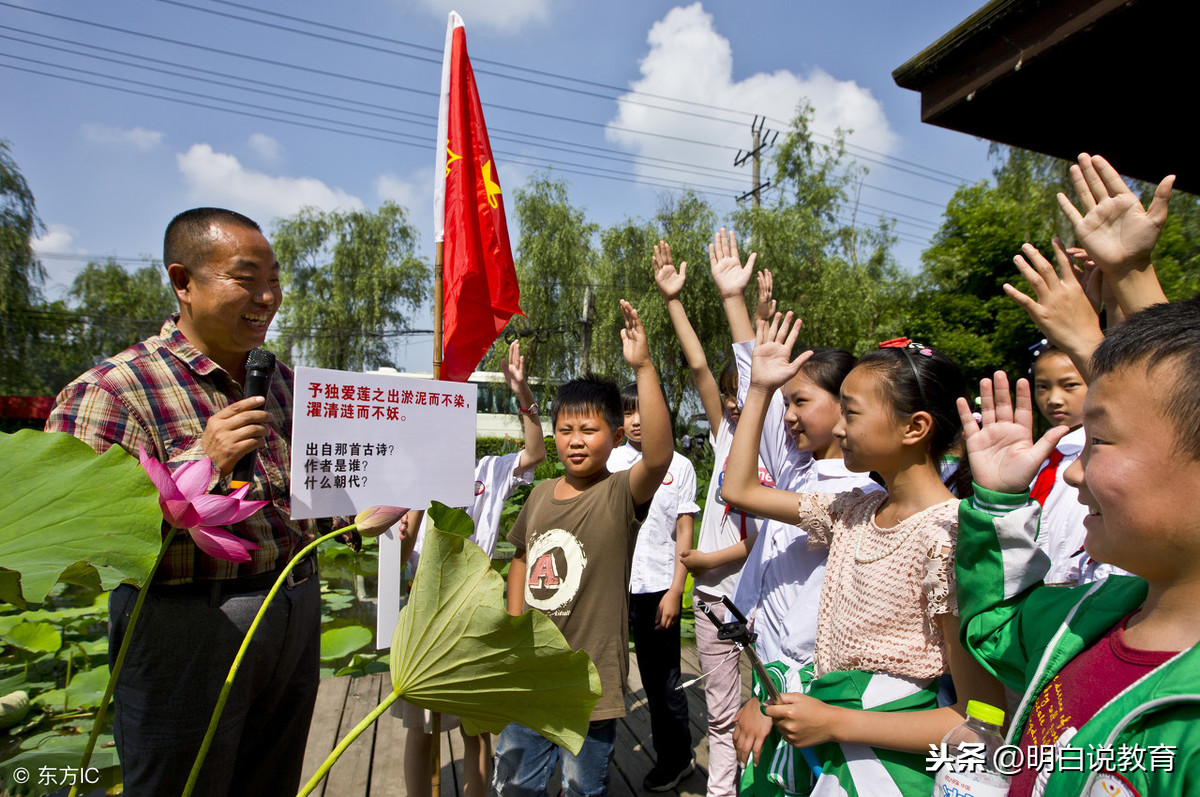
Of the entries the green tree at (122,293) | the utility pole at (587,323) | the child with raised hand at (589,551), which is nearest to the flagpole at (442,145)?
the child with raised hand at (589,551)

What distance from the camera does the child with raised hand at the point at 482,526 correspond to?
2.09 metres

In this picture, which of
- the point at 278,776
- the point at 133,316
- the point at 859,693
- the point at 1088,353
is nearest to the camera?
the point at 1088,353

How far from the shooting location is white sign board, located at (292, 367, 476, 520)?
5.05 feet

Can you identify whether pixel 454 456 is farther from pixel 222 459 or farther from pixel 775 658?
pixel 775 658

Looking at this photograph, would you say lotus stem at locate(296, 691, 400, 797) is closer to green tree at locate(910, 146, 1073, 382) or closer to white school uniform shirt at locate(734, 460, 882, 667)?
white school uniform shirt at locate(734, 460, 882, 667)

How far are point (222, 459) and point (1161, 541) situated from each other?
1491mm

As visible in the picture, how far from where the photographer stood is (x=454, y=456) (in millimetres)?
1799

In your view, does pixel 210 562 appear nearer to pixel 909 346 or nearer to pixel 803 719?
pixel 803 719

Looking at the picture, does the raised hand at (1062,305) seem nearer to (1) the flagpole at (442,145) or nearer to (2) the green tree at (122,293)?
(1) the flagpole at (442,145)

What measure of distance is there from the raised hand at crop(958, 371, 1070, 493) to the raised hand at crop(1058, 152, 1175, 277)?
0.30m

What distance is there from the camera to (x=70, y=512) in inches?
29.4

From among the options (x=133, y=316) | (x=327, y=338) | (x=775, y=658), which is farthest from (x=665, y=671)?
(x=133, y=316)

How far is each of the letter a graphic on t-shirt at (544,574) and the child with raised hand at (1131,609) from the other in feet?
4.08

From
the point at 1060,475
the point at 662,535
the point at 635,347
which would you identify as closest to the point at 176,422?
the point at 635,347
